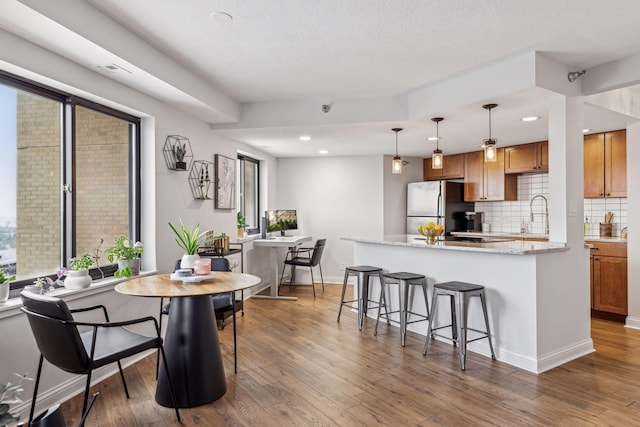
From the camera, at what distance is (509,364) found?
3.15m

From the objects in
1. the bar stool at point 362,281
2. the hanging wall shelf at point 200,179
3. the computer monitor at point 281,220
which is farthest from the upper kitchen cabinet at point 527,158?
the hanging wall shelf at point 200,179

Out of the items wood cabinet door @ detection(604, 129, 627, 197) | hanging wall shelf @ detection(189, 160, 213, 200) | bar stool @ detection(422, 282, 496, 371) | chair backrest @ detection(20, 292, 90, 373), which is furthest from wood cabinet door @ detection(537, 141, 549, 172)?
chair backrest @ detection(20, 292, 90, 373)

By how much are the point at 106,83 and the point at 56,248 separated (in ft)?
4.17

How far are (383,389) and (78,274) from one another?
2210mm

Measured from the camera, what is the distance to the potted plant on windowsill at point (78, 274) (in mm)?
2711

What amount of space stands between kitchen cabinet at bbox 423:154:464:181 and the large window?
4838 mm

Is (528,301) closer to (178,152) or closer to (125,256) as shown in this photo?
(125,256)

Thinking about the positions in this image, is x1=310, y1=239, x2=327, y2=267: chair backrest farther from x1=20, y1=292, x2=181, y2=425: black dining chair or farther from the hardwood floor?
x1=20, y1=292, x2=181, y2=425: black dining chair

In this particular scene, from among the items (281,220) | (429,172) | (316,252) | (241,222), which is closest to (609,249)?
(429,172)

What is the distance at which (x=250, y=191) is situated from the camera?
6359mm

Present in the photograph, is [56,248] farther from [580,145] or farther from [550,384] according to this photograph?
[580,145]

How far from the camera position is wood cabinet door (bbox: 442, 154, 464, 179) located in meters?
6.47

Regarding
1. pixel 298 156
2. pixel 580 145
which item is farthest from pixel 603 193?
pixel 298 156

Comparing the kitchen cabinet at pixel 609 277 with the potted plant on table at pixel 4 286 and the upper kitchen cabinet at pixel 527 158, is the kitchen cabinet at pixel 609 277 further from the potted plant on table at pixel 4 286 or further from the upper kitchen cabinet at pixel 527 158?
the potted plant on table at pixel 4 286
